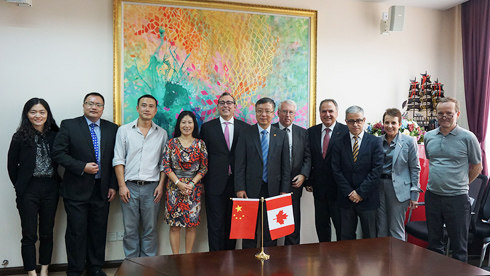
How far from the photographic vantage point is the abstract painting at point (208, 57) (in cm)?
392

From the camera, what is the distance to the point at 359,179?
3.27 meters

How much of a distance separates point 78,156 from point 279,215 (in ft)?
7.53

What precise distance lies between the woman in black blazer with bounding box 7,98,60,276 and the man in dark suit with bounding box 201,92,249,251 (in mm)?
1559

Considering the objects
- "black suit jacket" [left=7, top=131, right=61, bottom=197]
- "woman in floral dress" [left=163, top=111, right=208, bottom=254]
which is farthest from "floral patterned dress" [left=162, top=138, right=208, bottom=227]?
"black suit jacket" [left=7, top=131, right=61, bottom=197]

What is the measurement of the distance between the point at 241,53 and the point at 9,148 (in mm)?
2705

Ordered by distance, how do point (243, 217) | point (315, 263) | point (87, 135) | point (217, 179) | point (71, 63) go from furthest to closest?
point (71, 63)
point (217, 179)
point (87, 135)
point (243, 217)
point (315, 263)

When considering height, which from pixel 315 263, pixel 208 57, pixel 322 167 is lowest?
pixel 315 263

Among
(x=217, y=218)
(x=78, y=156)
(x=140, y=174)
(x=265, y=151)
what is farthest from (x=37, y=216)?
(x=265, y=151)

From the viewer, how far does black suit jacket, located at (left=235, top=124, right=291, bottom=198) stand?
134 inches

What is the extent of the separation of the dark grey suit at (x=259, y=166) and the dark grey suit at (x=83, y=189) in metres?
1.36

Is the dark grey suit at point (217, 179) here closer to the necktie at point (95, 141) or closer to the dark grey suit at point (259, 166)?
the dark grey suit at point (259, 166)

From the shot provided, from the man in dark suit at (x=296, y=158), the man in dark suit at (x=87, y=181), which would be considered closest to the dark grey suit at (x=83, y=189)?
the man in dark suit at (x=87, y=181)

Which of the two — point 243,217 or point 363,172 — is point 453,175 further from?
point 243,217

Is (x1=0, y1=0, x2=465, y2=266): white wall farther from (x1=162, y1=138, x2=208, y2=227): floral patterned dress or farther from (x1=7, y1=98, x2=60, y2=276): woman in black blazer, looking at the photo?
(x1=162, y1=138, x2=208, y2=227): floral patterned dress
